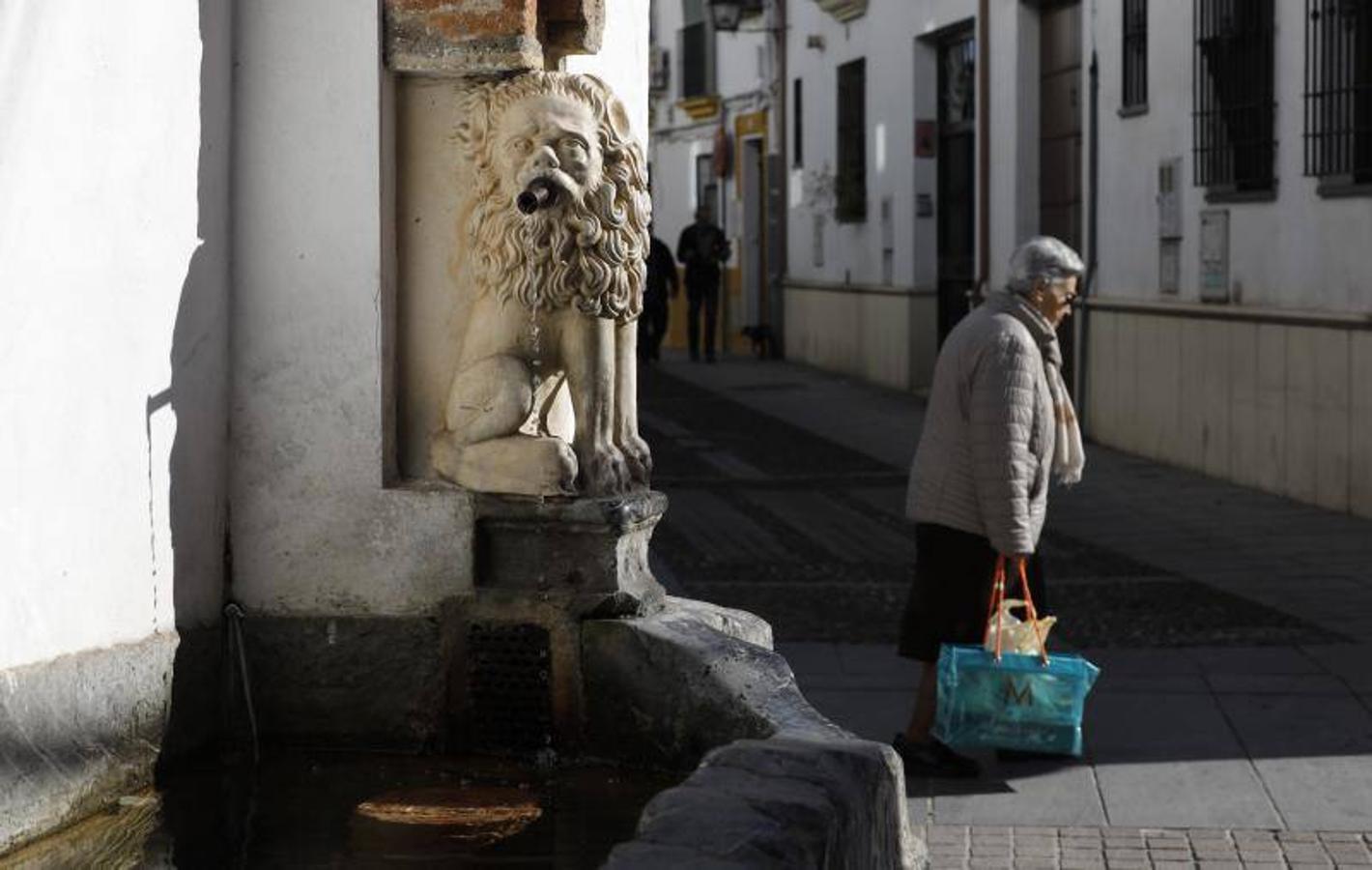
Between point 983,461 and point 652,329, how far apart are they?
76.7 feet

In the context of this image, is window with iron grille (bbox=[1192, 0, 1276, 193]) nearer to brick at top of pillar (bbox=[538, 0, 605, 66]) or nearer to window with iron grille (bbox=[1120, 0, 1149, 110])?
window with iron grille (bbox=[1120, 0, 1149, 110])

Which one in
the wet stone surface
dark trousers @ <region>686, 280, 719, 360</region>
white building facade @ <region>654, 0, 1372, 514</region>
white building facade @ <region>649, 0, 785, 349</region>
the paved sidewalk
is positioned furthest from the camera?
white building facade @ <region>649, 0, 785, 349</region>

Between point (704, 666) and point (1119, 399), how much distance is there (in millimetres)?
13798

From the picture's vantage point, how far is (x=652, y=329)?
31516mm

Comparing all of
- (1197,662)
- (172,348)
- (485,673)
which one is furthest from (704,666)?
(1197,662)

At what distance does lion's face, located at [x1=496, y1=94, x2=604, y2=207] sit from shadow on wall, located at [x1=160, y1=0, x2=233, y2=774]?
2.08 feet

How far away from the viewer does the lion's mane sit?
19.3ft

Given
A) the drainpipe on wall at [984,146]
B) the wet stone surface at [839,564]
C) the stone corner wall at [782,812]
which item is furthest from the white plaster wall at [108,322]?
the drainpipe on wall at [984,146]

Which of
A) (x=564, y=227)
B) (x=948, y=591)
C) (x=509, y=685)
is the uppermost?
(x=564, y=227)

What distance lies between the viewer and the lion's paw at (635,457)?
610 cm

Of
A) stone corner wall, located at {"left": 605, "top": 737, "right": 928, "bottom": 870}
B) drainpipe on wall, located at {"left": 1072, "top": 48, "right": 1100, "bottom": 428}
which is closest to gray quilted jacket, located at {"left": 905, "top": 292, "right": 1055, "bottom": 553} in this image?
stone corner wall, located at {"left": 605, "top": 737, "right": 928, "bottom": 870}

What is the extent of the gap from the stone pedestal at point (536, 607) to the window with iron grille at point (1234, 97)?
1092 centimetres

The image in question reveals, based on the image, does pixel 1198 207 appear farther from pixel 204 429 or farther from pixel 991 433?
pixel 204 429

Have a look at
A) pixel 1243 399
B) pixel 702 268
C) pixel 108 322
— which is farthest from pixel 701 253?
pixel 108 322
